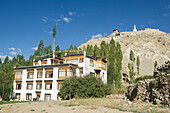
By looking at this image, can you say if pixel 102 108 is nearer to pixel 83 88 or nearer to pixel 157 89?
pixel 157 89

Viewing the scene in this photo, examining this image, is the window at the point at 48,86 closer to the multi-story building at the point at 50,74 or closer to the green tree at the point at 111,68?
the multi-story building at the point at 50,74

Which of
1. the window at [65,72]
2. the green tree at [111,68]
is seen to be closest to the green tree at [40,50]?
the window at [65,72]

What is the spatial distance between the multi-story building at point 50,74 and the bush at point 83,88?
28.3ft

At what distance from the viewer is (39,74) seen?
1722 inches

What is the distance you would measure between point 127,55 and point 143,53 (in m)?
10.5

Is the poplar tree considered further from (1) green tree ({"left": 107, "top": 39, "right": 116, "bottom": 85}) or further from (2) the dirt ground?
(2) the dirt ground

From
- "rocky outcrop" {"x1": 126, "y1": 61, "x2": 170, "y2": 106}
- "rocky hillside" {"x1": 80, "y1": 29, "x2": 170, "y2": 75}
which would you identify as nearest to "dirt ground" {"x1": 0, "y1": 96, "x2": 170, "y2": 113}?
"rocky outcrop" {"x1": 126, "y1": 61, "x2": 170, "y2": 106}

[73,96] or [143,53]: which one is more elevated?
[143,53]

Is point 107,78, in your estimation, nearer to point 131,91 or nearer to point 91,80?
point 91,80

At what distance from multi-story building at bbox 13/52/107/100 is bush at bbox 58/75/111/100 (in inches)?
340

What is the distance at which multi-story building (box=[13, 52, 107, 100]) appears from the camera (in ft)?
132

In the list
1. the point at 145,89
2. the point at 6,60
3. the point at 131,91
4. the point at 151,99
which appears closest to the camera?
the point at 151,99

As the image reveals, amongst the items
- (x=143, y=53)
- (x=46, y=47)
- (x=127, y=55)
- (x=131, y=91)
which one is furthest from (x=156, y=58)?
(x=131, y=91)

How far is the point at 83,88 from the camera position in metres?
29.2
